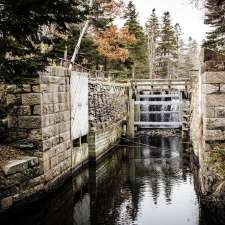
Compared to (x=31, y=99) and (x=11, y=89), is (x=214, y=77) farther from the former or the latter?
(x=11, y=89)

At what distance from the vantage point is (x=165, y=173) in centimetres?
1558

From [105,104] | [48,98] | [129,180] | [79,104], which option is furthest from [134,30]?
[48,98]

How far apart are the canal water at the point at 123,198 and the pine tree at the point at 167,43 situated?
3316cm

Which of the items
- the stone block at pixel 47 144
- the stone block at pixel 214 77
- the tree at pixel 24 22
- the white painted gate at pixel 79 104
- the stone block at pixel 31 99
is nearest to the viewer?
the tree at pixel 24 22

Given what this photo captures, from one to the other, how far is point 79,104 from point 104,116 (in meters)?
3.71

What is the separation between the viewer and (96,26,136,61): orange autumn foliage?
92.6ft

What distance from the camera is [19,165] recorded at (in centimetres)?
1025

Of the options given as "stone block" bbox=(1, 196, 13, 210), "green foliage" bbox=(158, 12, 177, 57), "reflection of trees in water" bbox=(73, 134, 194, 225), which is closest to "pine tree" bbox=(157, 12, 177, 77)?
"green foliage" bbox=(158, 12, 177, 57)

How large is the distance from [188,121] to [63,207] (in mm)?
13705

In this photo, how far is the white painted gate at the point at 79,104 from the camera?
15.2m

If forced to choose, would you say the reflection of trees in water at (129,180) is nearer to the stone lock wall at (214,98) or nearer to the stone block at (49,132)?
the stone block at (49,132)

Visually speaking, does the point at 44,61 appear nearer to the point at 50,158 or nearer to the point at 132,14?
the point at 50,158

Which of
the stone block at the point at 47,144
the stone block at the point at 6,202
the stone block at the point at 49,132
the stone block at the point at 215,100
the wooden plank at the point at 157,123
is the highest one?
the stone block at the point at 215,100

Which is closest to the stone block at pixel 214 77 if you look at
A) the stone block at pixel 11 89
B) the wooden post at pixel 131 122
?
the stone block at pixel 11 89
